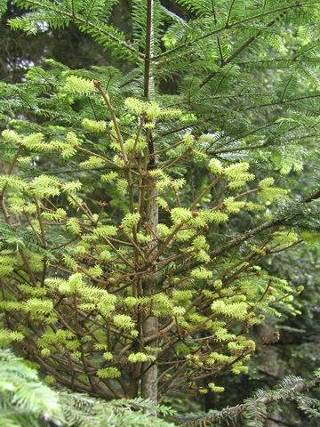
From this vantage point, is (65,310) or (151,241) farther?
(65,310)

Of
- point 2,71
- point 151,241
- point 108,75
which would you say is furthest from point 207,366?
point 2,71

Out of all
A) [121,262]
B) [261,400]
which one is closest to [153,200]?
[121,262]

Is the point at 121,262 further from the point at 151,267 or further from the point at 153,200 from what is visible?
the point at 153,200

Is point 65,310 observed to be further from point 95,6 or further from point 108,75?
point 95,6

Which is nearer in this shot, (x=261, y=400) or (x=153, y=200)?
(x=261, y=400)

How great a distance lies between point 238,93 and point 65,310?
74.6 inches

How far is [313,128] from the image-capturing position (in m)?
3.02

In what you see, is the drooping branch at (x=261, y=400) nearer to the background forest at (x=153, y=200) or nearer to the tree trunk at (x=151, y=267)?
the background forest at (x=153, y=200)

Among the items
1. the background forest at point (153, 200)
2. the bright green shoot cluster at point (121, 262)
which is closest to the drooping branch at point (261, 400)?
the background forest at point (153, 200)

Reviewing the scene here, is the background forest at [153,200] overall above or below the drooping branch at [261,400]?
above

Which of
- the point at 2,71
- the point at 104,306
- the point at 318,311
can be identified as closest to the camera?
the point at 104,306

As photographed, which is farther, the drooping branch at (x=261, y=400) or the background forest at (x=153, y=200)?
the drooping branch at (x=261, y=400)

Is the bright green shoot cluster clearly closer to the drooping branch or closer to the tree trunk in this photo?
the tree trunk

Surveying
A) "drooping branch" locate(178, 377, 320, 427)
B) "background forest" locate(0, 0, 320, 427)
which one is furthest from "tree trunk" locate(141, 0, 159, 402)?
"drooping branch" locate(178, 377, 320, 427)
